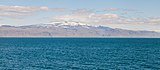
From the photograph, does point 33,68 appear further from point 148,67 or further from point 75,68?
point 148,67

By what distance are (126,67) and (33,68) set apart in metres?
21.5

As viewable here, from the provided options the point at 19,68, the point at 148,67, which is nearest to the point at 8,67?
the point at 19,68

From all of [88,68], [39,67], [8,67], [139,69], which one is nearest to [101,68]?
[88,68]

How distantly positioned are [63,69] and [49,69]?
3.25 metres

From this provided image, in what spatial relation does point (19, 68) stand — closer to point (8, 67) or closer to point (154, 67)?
point (8, 67)

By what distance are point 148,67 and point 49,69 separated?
22805 millimetres

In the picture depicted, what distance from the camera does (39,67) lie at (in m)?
81.1

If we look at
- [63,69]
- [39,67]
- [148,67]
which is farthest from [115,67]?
[39,67]

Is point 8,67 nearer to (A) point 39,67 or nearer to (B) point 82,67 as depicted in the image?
(A) point 39,67

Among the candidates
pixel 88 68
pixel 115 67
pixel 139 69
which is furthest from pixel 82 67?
pixel 139 69

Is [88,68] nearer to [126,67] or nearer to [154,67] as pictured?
[126,67]

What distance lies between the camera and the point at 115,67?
3184 inches

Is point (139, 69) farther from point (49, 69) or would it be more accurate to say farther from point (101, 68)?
point (49, 69)

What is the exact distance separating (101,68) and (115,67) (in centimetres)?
346
